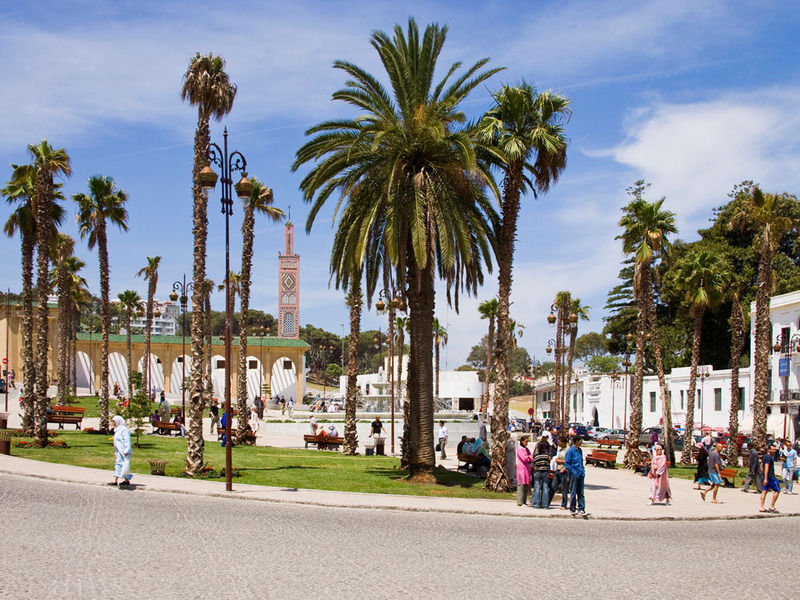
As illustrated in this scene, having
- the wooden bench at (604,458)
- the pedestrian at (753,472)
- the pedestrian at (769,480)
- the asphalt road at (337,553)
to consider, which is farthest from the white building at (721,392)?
the asphalt road at (337,553)

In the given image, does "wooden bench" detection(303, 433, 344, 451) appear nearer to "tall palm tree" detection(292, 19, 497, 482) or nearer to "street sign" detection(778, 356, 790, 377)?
"tall palm tree" detection(292, 19, 497, 482)

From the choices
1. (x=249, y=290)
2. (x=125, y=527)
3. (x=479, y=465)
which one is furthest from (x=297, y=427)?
(x=125, y=527)

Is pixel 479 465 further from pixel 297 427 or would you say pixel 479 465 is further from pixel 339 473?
pixel 297 427

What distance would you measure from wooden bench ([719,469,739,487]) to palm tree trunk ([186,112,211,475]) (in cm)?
1618

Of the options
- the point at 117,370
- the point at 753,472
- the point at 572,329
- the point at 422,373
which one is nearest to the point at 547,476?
the point at 422,373

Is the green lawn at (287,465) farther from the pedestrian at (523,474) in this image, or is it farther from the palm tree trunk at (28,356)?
the palm tree trunk at (28,356)

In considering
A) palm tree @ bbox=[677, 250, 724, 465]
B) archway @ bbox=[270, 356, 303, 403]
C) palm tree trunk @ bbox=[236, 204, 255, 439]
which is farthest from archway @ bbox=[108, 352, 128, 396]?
palm tree @ bbox=[677, 250, 724, 465]

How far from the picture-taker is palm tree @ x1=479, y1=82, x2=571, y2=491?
2095cm

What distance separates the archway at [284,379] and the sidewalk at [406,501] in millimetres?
58013

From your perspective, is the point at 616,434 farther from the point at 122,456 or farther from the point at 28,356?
the point at 122,456

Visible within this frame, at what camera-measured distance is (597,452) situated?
34.3m

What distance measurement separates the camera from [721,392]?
196ft

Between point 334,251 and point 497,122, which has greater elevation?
point 497,122

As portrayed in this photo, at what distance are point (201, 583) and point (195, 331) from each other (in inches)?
491
